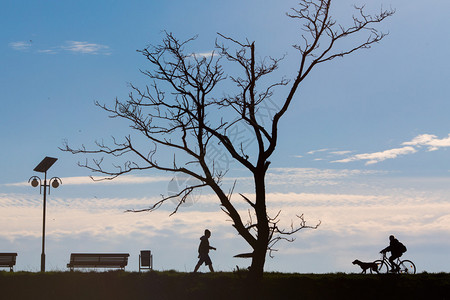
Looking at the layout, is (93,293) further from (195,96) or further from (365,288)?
(365,288)

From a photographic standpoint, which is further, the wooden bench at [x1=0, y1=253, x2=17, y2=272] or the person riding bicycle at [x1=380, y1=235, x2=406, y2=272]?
the wooden bench at [x1=0, y1=253, x2=17, y2=272]

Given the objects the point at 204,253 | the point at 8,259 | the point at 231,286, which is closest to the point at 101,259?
the point at 8,259

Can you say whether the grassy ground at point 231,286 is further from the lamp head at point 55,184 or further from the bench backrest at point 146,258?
the lamp head at point 55,184

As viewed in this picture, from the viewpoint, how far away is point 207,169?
19.6m

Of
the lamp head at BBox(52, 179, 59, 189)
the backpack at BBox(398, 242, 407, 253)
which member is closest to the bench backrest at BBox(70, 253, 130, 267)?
the lamp head at BBox(52, 179, 59, 189)

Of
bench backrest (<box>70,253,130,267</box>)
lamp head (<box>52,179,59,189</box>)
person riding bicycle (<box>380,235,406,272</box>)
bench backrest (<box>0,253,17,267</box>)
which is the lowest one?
person riding bicycle (<box>380,235,406,272</box>)

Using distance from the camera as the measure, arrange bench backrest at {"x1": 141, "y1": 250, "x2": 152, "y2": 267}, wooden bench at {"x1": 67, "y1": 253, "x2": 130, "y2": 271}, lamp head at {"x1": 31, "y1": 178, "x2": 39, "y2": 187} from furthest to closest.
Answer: lamp head at {"x1": 31, "y1": 178, "x2": 39, "y2": 187} < bench backrest at {"x1": 141, "y1": 250, "x2": 152, "y2": 267} < wooden bench at {"x1": 67, "y1": 253, "x2": 130, "y2": 271}

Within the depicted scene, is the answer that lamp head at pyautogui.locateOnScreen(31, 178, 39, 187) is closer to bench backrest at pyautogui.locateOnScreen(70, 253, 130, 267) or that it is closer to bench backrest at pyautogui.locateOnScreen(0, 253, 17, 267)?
bench backrest at pyautogui.locateOnScreen(0, 253, 17, 267)

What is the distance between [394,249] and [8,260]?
18.7 metres

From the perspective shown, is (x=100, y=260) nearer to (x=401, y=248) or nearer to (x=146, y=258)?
(x=146, y=258)

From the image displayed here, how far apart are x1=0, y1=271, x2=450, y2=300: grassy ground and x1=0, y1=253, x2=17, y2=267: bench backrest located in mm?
11786

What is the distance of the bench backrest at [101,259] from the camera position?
3036cm

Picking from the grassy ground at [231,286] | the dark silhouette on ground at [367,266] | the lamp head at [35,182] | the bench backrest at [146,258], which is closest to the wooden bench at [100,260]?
the bench backrest at [146,258]

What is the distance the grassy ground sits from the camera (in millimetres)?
19250
